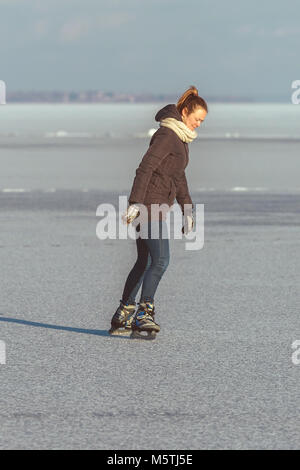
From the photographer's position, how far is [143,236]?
8.46 meters

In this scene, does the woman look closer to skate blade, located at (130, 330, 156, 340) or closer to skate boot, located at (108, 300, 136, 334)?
skate blade, located at (130, 330, 156, 340)

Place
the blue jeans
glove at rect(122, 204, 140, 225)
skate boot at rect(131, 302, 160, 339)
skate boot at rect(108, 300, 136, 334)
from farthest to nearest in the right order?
skate boot at rect(108, 300, 136, 334) < skate boot at rect(131, 302, 160, 339) < the blue jeans < glove at rect(122, 204, 140, 225)

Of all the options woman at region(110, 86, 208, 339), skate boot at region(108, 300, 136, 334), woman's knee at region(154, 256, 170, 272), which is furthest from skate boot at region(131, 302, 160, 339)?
woman's knee at region(154, 256, 170, 272)

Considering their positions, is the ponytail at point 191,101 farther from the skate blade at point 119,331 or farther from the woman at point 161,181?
the skate blade at point 119,331

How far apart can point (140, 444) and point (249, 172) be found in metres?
28.1

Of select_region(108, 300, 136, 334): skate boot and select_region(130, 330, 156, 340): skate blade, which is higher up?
select_region(108, 300, 136, 334): skate boot

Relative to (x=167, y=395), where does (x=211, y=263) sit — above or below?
above

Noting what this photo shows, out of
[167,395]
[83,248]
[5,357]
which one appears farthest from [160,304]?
[83,248]

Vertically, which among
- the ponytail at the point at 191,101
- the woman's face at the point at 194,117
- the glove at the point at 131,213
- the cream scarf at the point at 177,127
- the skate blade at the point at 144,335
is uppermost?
the ponytail at the point at 191,101

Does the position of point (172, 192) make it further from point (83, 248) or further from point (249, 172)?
point (249, 172)

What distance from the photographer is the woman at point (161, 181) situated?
8258 mm

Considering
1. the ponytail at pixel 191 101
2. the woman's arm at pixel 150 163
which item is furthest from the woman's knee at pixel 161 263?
the ponytail at pixel 191 101

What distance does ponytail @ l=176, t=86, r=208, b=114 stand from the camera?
8281mm

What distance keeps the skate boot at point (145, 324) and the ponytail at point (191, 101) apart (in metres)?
1.51
